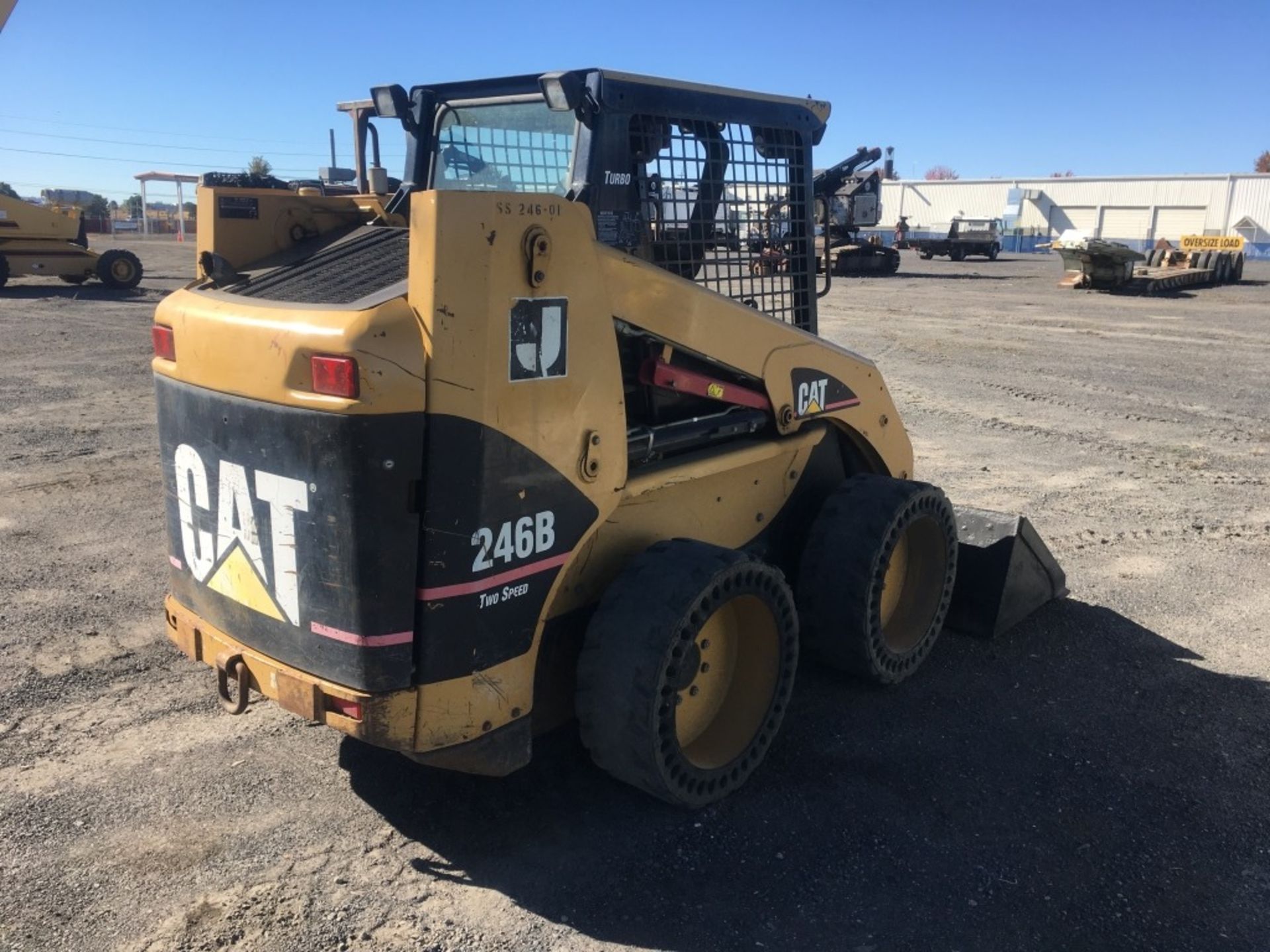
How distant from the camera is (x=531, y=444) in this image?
10.0 feet

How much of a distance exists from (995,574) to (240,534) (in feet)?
11.9

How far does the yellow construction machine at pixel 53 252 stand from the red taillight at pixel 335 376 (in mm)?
21790

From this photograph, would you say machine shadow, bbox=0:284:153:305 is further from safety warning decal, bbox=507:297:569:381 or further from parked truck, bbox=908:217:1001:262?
parked truck, bbox=908:217:1001:262

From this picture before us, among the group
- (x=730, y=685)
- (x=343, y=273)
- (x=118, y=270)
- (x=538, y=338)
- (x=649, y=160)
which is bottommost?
(x=730, y=685)

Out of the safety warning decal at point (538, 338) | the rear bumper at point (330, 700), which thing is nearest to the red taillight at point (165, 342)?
the rear bumper at point (330, 700)

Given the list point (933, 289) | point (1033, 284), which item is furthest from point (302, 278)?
point (1033, 284)

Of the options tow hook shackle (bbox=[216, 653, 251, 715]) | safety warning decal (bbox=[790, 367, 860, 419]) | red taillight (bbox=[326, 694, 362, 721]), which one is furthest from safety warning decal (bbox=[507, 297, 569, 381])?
safety warning decal (bbox=[790, 367, 860, 419])

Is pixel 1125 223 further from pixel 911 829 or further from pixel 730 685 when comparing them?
pixel 911 829

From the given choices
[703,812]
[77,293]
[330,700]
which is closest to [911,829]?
[703,812]

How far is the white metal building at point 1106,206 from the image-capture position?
2434 inches

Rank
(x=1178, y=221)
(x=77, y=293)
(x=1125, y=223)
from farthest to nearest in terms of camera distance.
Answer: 1. (x=1125, y=223)
2. (x=1178, y=221)
3. (x=77, y=293)

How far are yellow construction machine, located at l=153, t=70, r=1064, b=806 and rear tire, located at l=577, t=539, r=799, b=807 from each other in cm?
1

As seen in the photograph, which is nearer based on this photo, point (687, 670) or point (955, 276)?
point (687, 670)

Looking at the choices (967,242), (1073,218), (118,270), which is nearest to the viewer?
(118,270)
